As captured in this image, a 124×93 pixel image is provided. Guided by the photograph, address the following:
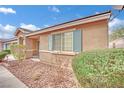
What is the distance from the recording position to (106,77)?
4168 mm

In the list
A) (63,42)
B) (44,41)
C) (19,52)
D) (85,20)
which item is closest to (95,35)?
(85,20)

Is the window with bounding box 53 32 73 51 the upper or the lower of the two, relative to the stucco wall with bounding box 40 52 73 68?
upper

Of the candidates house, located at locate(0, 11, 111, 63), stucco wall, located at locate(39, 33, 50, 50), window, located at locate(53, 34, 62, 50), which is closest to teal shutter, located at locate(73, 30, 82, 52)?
house, located at locate(0, 11, 111, 63)

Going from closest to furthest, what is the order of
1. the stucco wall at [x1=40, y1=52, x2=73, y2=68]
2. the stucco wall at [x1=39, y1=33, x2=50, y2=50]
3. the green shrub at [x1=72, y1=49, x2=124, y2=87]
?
the green shrub at [x1=72, y1=49, x2=124, y2=87]
the stucco wall at [x1=40, y1=52, x2=73, y2=68]
the stucco wall at [x1=39, y1=33, x2=50, y2=50]

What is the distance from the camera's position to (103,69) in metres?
4.29

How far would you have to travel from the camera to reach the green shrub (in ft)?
13.4

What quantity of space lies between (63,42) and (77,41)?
1.52m

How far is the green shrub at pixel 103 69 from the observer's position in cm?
408

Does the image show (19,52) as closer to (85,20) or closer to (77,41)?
(77,41)

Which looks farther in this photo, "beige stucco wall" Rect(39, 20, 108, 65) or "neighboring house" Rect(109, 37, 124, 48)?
"beige stucco wall" Rect(39, 20, 108, 65)

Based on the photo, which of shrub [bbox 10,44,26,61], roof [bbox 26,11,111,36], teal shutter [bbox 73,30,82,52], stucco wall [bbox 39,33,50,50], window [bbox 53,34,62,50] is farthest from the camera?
shrub [bbox 10,44,26,61]

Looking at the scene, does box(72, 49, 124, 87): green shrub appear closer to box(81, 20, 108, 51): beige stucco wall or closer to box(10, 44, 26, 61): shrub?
box(81, 20, 108, 51): beige stucco wall

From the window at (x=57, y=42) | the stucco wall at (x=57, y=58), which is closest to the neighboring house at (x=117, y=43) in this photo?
the stucco wall at (x=57, y=58)
